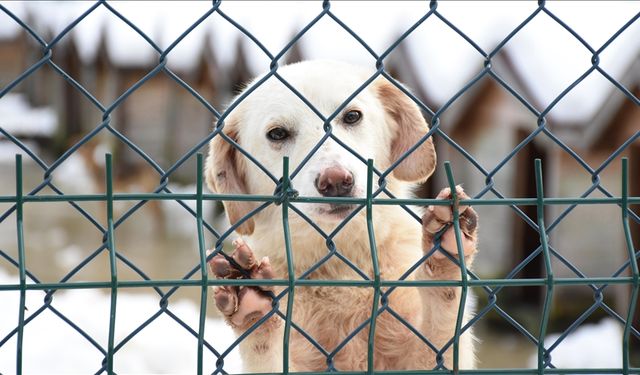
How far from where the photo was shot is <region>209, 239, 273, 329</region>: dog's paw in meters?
2.12

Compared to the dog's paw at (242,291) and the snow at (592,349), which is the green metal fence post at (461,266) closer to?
the dog's paw at (242,291)

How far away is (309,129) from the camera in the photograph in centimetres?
312

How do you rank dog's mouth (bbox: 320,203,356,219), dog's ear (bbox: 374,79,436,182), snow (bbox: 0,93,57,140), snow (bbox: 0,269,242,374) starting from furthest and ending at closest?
snow (bbox: 0,93,57,140) → snow (bbox: 0,269,242,374) → dog's ear (bbox: 374,79,436,182) → dog's mouth (bbox: 320,203,356,219)

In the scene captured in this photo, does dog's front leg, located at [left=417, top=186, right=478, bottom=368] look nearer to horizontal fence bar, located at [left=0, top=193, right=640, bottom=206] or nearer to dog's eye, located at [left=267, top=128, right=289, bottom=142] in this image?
horizontal fence bar, located at [left=0, top=193, right=640, bottom=206]

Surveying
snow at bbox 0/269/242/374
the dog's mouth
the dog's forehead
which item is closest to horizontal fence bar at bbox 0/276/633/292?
the dog's mouth

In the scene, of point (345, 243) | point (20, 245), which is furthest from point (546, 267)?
point (345, 243)

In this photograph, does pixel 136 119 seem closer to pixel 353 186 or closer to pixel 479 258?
pixel 479 258

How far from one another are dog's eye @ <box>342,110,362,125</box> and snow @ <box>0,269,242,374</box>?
6.61 feet

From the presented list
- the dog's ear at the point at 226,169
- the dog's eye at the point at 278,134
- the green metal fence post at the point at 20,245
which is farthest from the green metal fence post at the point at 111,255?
the dog's eye at the point at 278,134

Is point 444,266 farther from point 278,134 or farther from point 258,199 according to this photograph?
point 278,134

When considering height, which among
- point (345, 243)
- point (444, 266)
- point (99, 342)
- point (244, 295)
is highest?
point (99, 342)

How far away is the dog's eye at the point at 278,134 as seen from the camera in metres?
3.19

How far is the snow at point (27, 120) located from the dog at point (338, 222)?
50.0 ft

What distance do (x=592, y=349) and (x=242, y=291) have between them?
5400 mm
